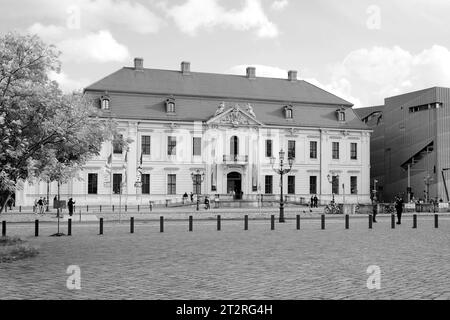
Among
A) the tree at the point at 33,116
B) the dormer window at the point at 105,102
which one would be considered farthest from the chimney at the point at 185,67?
the tree at the point at 33,116

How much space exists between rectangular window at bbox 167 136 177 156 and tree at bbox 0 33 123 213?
164 feet

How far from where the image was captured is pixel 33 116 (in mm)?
16609

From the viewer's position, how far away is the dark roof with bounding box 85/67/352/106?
221ft

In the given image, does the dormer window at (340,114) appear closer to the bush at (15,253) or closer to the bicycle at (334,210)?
the bicycle at (334,210)

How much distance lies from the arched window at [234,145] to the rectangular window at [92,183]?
16.0 meters

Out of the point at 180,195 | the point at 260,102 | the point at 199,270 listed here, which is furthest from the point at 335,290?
the point at 260,102

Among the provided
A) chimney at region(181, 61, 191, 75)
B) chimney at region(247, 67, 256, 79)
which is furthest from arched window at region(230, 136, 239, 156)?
chimney at region(181, 61, 191, 75)

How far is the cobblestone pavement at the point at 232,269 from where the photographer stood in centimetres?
1007

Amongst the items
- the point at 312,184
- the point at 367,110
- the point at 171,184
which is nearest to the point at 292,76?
the point at 312,184

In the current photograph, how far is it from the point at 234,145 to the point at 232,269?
2245 inches

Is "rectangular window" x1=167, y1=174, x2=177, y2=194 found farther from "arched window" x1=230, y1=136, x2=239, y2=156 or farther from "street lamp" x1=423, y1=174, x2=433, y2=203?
"street lamp" x1=423, y1=174, x2=433, y2=203

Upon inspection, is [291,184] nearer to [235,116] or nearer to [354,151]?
[354,151]

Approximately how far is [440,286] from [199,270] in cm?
495
